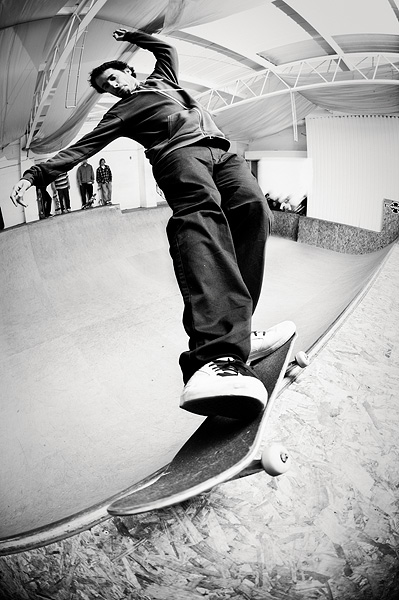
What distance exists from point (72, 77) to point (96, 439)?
1.60 m

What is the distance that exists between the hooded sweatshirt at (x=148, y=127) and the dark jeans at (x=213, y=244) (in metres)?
0.06

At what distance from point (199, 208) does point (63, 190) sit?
2.65ft

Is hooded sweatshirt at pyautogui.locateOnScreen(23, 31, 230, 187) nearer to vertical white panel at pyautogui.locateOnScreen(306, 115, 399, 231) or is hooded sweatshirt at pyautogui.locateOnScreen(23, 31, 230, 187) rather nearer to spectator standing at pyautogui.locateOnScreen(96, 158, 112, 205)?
spectator standing at pyautogui.locateOnScreen(96, 158, 112, 205)

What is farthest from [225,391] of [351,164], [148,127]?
[351,164]

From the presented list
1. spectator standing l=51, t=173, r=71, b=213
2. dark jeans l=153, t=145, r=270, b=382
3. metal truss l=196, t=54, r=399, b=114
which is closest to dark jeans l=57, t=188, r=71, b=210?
spectator standing l=51, t=173, r=71, b=213

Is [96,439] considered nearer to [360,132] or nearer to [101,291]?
[101,291]

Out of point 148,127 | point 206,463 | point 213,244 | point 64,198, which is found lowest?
point 206,463

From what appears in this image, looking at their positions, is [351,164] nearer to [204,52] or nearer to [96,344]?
[204,52]

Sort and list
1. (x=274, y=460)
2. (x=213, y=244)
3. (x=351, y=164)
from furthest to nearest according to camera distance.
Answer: (x=351, y=164), (x=213, y=244), (x=274, y=460)

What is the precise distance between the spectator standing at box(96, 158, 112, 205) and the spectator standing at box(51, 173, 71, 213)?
138mm

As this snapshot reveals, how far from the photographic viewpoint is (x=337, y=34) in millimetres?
1554

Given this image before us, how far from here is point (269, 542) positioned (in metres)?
0.89

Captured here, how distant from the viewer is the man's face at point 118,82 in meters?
1.36

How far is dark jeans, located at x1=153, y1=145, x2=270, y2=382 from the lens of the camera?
1046 millimetres
